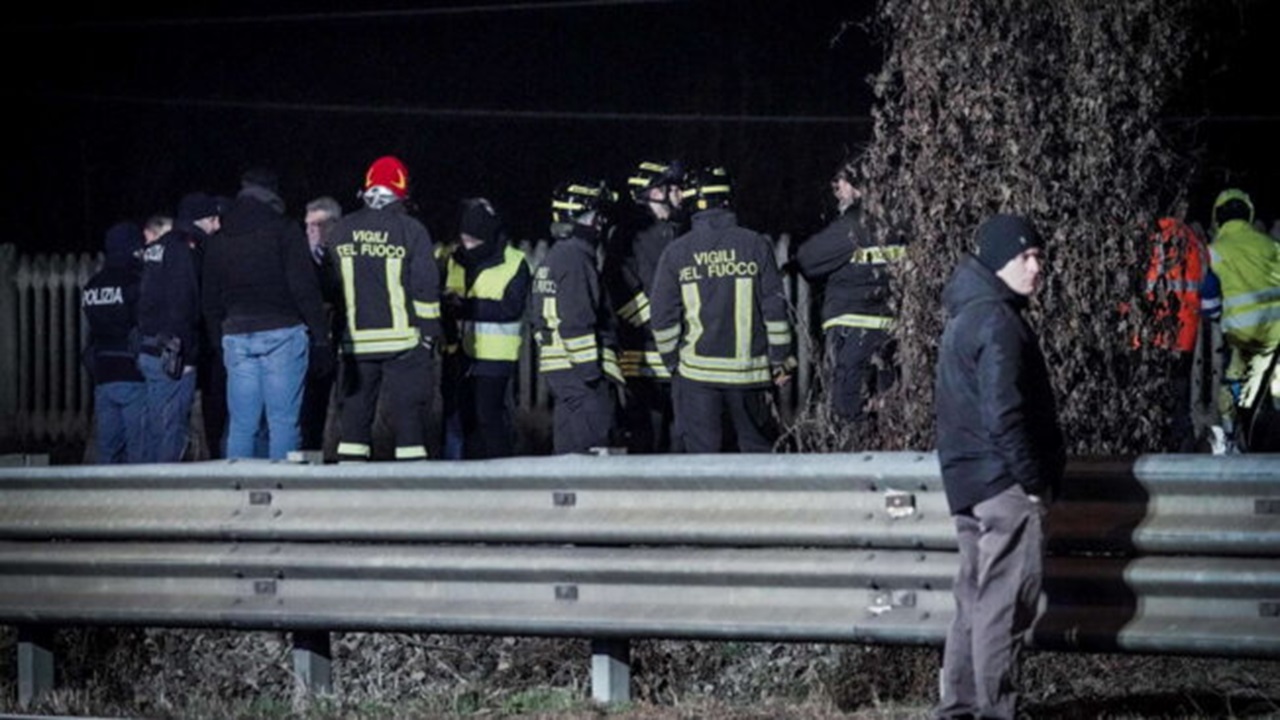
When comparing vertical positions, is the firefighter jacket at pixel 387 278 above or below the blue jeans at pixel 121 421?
above

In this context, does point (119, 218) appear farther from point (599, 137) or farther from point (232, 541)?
point (232, 541)

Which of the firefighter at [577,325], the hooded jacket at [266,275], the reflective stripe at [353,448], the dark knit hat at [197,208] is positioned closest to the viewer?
the hooded jacket at [266,275]

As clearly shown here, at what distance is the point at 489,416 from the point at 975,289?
760cm

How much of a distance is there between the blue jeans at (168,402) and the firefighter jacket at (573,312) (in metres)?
2.20

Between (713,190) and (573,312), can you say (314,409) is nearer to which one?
(573,312)

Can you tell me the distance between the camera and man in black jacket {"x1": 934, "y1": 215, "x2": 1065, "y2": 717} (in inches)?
343

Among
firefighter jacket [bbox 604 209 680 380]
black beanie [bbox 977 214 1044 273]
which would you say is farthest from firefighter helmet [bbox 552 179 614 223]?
black beanie [bbox 977 214 1044 273]

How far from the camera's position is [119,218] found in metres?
36.9

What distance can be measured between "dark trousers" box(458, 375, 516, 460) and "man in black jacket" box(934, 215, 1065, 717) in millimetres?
7381

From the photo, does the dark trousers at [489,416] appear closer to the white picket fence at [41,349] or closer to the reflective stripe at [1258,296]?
the reflective stripe at [1258,296]

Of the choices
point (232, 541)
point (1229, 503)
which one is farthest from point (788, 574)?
point (232, 541)

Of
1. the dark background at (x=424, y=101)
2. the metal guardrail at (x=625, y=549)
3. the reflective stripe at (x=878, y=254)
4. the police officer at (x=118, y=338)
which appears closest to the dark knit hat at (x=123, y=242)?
the police officer at (x=118, y=338)

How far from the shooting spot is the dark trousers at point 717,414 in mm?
14422

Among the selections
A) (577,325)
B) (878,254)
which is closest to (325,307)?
(577,325)
